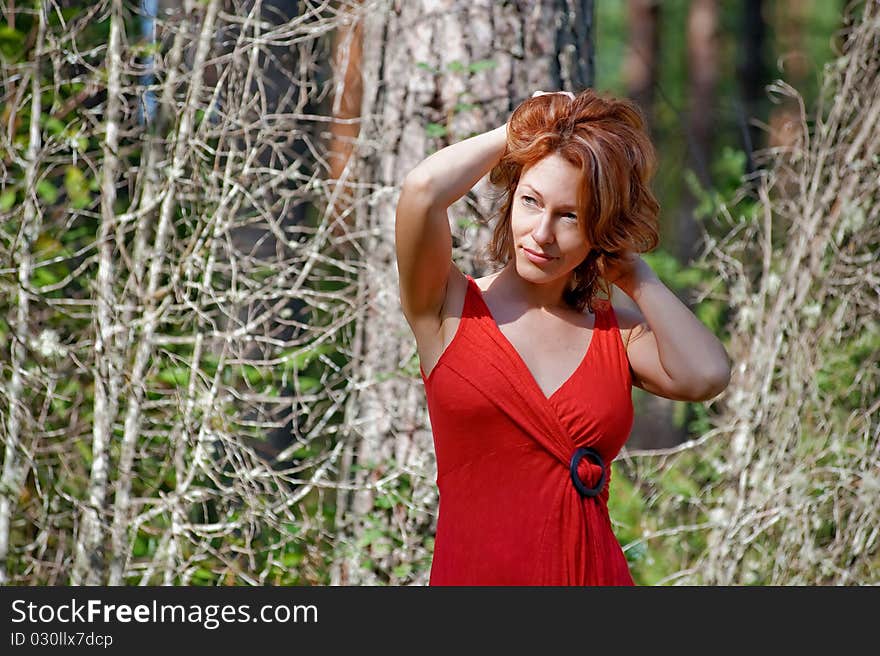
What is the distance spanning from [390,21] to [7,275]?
1614mm

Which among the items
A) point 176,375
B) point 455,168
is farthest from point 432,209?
point 176,375

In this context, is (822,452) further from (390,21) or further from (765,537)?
(390,21)

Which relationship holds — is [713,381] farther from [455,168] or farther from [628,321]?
[455,168]

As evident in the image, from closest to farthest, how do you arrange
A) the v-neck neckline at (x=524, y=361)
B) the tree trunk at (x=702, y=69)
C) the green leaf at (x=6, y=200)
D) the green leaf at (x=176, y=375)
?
the v-neck neckline at (x=524, y=361), the green leaf at (x=6, y=200), the green leaf at (x=176, y=375), the tree trunk at (x=702, y=69)

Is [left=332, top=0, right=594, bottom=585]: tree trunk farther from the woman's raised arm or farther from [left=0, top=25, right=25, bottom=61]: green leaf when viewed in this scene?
the woman's raised arm

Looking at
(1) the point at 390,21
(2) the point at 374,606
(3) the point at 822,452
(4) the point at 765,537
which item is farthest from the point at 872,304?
(2) the point at 374,606

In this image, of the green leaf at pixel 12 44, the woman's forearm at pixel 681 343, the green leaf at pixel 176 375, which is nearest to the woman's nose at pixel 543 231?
the woman's forearm at pixel 681 343

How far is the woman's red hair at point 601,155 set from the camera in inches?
83.1

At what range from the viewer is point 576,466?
2.17m

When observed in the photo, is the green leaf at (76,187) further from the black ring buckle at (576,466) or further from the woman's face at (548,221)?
the black ring buckle at (576,466)

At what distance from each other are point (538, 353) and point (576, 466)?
0.86 ft

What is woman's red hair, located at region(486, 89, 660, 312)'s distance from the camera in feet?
6.93

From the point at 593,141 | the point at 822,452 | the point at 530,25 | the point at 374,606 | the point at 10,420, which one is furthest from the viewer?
the point at 822,452

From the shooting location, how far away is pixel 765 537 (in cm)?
397
